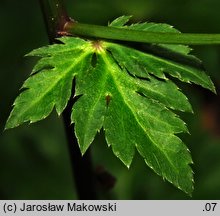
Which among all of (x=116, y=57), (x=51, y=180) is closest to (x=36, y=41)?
(x=51, y=180)

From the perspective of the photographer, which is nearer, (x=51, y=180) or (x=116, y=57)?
(x=116, y=57)

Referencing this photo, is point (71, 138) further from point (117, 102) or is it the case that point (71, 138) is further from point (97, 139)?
point (97, 139)

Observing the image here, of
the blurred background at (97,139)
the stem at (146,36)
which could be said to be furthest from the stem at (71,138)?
the blurred background at (97,139)

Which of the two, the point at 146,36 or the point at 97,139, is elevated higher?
the point at 146,36

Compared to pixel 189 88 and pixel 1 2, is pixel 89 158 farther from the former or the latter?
pixel 1 2

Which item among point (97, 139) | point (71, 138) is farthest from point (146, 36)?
point (97, 139)
